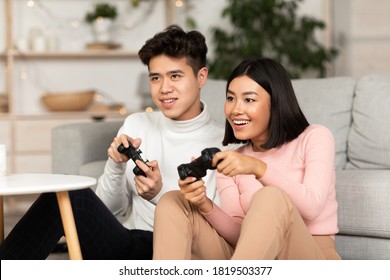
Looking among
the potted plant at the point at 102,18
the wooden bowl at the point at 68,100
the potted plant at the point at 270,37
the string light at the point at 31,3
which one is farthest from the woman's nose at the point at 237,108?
the string light at the point at 31,3

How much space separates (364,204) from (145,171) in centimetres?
83

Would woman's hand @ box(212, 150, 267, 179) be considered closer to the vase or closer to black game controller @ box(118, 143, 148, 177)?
black game controller @ box(118, 143, 148, 177)

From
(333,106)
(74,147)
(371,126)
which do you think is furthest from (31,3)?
(371,126)

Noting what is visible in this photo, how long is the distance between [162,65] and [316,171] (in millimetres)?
607

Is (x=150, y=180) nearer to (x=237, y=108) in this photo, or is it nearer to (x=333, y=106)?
(x=237, y=108)

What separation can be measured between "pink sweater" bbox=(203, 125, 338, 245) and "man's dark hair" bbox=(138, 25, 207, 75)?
34 cm

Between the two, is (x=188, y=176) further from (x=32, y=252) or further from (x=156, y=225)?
(x=32, y=252)

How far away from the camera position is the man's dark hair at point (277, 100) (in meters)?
1.96

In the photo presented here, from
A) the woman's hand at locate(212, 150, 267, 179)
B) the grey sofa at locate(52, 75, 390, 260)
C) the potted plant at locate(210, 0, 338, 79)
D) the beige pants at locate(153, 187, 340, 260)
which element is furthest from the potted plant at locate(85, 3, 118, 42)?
the woman's hand at locate(212, 150, 267, 179)

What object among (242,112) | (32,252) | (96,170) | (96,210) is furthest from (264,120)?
(96,170)

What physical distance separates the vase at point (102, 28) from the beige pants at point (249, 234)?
3.08 meters

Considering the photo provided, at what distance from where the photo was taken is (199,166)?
1.71 metres

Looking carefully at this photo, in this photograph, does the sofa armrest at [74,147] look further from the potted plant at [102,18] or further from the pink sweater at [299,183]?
the potted plant at [102,18]

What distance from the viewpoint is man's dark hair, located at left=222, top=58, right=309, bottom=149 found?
1965mm
